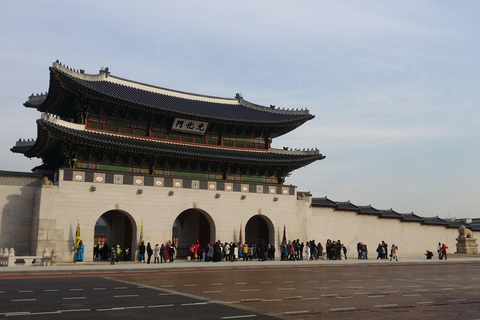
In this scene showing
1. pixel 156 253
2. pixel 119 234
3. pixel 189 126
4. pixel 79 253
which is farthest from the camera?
pixel 189 126

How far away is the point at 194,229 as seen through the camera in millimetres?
39844

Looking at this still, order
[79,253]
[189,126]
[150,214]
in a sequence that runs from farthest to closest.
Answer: [189,126], [150,214], [79,253]

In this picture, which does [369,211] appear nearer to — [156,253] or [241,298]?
[156,253]

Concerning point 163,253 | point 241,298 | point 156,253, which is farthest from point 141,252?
point 241,298

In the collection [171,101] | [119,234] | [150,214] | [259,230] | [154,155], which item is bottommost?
[119,234]

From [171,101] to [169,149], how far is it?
7733mm

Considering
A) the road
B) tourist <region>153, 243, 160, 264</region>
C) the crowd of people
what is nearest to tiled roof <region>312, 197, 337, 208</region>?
the crowd of people

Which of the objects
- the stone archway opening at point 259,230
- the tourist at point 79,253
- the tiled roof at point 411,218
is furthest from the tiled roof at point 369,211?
the tourist at point 79,253

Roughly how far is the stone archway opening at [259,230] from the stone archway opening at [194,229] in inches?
189

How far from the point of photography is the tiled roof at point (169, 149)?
30.8 metres

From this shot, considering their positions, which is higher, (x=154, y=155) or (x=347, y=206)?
(x=154, y=155)

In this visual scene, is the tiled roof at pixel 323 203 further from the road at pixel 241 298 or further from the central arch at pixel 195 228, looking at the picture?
the road at pixel 241 298

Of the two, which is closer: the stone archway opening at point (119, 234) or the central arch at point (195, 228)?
the stone archway opening at point (119, 234)

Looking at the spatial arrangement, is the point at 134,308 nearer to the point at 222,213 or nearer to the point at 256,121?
the point at 222,213
